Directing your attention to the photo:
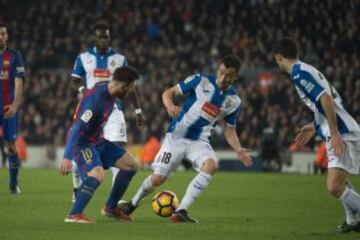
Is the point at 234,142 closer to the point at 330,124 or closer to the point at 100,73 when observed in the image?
the point at 330,124

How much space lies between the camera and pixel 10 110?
14.0 m

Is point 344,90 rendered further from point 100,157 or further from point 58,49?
point 100,157

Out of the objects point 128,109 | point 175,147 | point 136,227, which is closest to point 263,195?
point 175,147

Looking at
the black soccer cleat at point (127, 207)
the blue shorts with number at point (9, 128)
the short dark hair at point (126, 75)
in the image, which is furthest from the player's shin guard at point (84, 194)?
the blue shorts with number at point (9, 128)

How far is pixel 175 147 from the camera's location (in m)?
11.0

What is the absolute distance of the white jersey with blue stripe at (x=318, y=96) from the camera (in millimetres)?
9211

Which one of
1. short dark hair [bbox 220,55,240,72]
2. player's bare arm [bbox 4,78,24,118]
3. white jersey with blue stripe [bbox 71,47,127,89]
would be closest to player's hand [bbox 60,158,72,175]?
short dark hair [bbox 220,55,240,72]

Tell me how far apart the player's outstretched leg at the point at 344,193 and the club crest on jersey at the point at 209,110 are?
2098 mm

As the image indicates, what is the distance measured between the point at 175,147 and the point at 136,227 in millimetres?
1459

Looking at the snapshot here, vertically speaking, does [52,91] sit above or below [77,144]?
below

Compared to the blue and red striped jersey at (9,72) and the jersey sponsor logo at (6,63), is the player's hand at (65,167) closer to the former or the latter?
the blue and red striped jersey at (9,72)

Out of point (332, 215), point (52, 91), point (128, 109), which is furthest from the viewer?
point (52, 91)

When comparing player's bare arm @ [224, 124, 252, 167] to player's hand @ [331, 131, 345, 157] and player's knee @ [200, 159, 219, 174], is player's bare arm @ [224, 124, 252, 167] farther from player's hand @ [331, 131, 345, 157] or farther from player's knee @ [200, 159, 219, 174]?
player's hand @ [331, 131, 345, 157]

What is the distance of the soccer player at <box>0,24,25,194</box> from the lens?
46.1 feet
